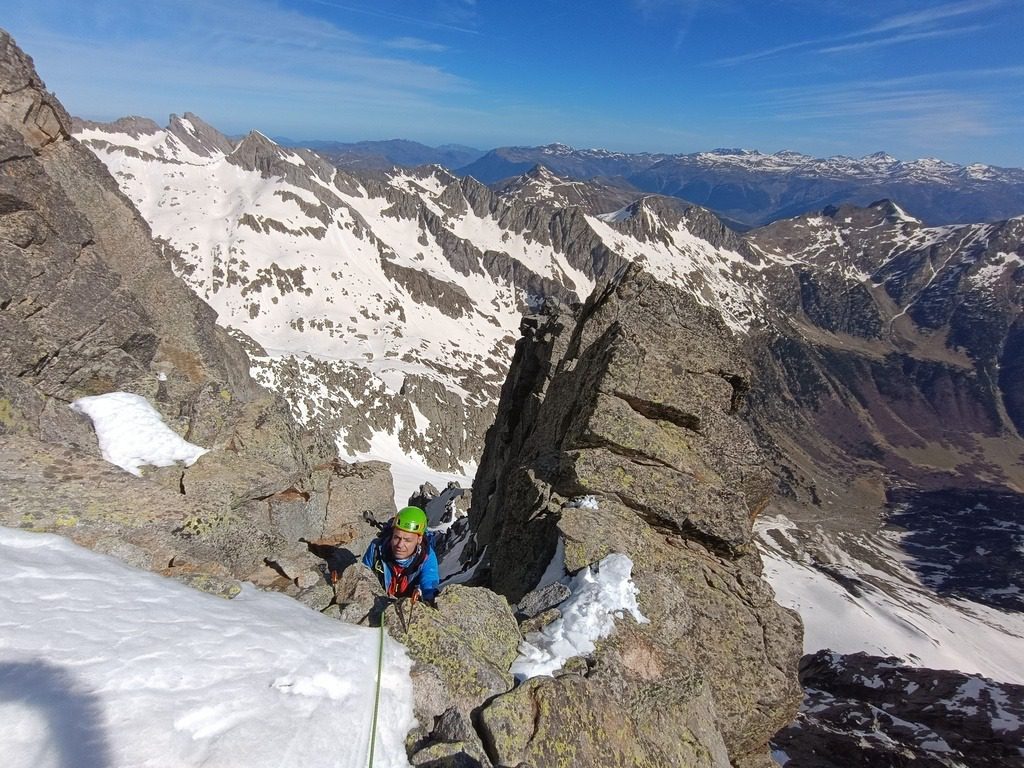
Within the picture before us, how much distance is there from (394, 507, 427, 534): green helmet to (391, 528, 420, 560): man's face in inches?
4.4

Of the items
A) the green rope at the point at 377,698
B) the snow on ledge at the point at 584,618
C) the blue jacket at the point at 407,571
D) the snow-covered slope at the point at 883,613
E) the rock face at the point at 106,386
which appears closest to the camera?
the green rope at the point at 377,698

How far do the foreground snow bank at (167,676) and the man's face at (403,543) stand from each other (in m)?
1.63

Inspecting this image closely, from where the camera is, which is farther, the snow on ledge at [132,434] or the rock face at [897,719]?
the rock face at [897,719]

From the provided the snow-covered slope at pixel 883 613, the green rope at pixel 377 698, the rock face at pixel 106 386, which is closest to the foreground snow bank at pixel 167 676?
the green rope at pixel 377 698

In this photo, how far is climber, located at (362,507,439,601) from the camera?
10.6 m

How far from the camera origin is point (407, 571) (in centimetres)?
1080

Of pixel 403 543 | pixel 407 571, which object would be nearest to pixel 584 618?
pixel 407 571

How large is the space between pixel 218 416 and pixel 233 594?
13.5 meters

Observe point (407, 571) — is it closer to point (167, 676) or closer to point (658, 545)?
point (167, 676)

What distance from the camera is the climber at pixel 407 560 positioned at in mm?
10578

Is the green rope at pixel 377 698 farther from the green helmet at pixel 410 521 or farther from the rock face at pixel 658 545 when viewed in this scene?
the green helmet at pixel 410 521

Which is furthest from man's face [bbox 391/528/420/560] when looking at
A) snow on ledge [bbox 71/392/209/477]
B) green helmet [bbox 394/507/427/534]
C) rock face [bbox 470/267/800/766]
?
snow on ledge [bbox 71/392/209/477]

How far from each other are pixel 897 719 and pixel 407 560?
44.6 m

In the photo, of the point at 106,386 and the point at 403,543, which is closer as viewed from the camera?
the point at 403,543
